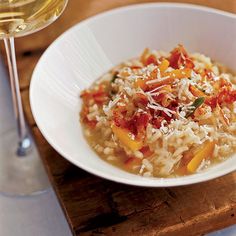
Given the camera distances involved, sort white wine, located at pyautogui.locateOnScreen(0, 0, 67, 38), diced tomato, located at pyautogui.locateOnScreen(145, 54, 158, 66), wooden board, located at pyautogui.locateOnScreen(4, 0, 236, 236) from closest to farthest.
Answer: white wine, located at pyautogui.locateOnScreen(0, 0, 67, 38) → wooden board, located at pyautogui.locateOnScreen(4, 0, 236, 236) → diced tomato, located at pyautogui.locateOnScreen(145, 54, 158, 66)

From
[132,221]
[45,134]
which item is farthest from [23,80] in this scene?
[132,221]

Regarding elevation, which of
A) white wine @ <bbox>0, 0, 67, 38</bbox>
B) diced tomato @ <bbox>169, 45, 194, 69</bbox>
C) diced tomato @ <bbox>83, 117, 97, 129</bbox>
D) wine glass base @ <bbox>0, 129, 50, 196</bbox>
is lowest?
wine glass base @ <bbox>0, 129, 50, 196</bbox>

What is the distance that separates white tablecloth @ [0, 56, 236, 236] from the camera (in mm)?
2336

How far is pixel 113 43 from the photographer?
2.78 meters

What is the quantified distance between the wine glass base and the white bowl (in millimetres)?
300

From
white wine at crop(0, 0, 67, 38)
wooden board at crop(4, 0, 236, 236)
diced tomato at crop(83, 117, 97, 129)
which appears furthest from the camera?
diced tomato at crop(83, 117, 97, 129)

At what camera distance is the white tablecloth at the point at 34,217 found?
2336 mm

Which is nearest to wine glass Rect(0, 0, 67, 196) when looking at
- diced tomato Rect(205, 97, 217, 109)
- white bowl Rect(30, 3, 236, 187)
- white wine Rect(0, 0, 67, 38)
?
white wine Rect(0, 0, 67, 38)

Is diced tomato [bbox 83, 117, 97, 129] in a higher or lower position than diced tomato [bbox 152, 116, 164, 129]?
lower

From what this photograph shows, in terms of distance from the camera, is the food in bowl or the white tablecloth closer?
the food in bowl

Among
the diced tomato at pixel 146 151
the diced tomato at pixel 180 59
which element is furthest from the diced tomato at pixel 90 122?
the diced tomato at pixel 180 59

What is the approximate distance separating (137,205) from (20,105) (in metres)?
0.65

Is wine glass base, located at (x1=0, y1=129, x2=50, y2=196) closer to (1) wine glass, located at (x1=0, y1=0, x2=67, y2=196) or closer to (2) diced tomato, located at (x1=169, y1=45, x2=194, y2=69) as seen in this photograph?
(1) wine glass, located at (x1=0, y1=0, x2=67, y2=196)

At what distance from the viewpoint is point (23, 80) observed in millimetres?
2754
